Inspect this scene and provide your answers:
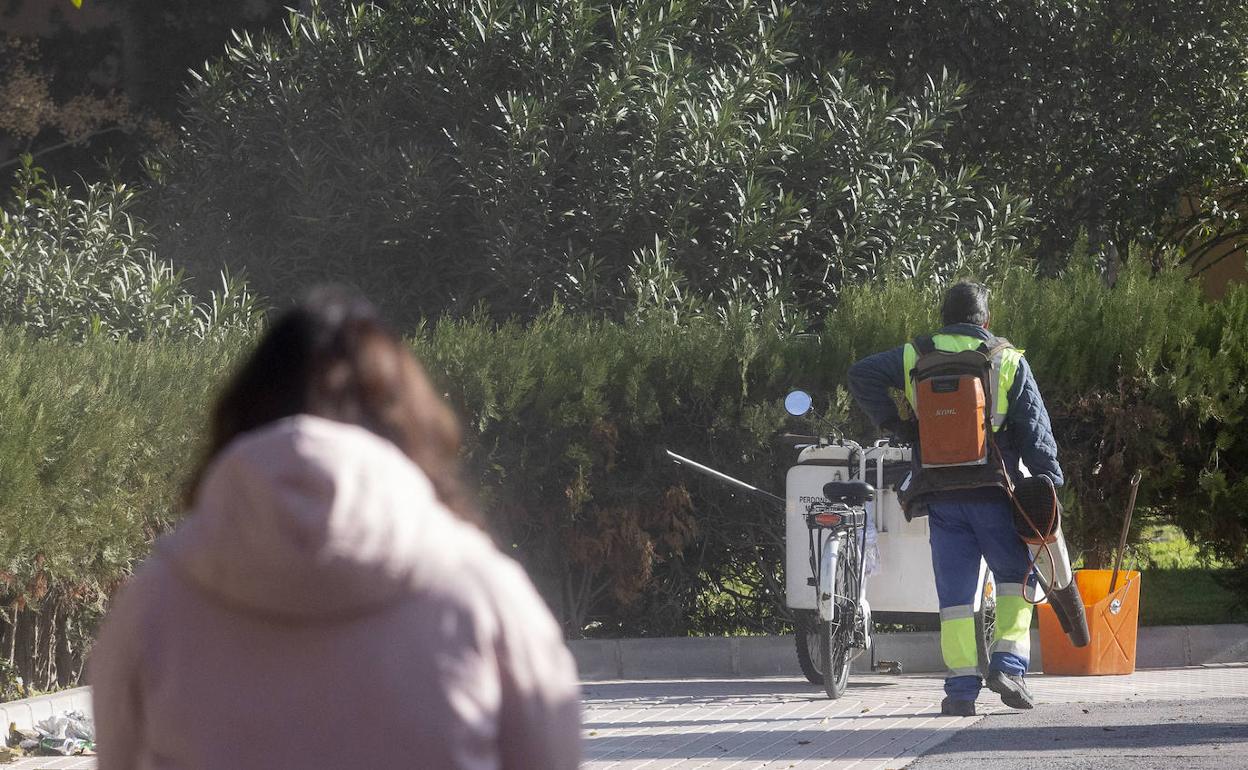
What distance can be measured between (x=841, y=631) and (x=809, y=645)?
0.93ft

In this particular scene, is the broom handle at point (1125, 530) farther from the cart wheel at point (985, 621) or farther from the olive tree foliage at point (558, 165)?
the olive tree foliage at point (558, 165)

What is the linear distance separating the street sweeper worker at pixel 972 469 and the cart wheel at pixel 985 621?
615 millimetres

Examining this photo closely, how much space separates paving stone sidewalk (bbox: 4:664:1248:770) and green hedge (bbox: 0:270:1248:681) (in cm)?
87

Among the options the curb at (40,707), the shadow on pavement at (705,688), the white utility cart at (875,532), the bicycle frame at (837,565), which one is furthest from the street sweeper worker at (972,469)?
the curb at (40,707)

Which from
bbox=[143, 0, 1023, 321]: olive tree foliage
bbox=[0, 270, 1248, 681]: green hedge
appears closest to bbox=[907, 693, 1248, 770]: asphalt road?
bbox=[0, 270, 1248, 681]: green hedge

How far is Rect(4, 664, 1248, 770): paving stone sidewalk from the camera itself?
6922mm

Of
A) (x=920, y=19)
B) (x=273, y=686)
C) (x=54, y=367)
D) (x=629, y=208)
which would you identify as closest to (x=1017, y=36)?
(x=920, y=19)

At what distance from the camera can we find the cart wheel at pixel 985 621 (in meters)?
8.59

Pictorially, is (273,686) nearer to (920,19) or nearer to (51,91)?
(920,19)

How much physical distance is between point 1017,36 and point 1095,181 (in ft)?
5.35

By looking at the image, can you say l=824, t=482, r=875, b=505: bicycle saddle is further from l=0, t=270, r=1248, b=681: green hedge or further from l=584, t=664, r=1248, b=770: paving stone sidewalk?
l=0, t=270, r=1248, b=681: green hedge

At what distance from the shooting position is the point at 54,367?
27.5 feet

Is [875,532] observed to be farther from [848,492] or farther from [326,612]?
[326,612]

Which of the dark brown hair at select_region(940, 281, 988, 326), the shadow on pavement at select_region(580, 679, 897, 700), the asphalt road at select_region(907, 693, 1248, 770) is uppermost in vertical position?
the dark brown hair at select_region(940, 281, 988, 326)
